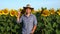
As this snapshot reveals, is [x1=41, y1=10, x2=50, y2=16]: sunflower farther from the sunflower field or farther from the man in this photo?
the man

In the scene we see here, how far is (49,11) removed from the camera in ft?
31.3

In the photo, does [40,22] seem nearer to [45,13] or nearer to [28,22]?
[45,13]

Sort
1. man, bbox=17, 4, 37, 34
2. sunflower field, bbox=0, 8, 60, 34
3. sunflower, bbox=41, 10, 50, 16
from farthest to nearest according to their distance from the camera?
sunflower, bbox=41, 10, 50, 16
sunflower field, bbox=0, 8, 60, 34
man, bbox=17, 4, 37, 34

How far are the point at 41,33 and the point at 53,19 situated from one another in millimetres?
571

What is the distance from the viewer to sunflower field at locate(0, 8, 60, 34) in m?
8.22

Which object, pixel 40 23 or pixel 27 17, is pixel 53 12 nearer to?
pixel 40 23

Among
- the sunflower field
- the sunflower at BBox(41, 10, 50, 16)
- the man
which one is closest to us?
the man

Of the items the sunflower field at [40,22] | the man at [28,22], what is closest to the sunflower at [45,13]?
the sunflower field at [40,22]

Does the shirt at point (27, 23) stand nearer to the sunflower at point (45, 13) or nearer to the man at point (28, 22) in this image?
the man at point (28, 22)

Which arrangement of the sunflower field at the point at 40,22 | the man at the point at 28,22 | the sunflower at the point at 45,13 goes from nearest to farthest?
the man at the point at 28,22, the sunflower field at the point at 40,22, the sunflower at the point at 45,13

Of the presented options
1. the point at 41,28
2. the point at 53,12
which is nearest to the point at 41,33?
the point at 41,28

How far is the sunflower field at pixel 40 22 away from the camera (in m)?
8.22

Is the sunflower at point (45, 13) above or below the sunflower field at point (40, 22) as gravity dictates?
above

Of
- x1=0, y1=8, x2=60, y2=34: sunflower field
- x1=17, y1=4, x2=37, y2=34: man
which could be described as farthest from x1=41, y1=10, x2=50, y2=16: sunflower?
x1=17, y1=4, x2=37, y2=34: man
